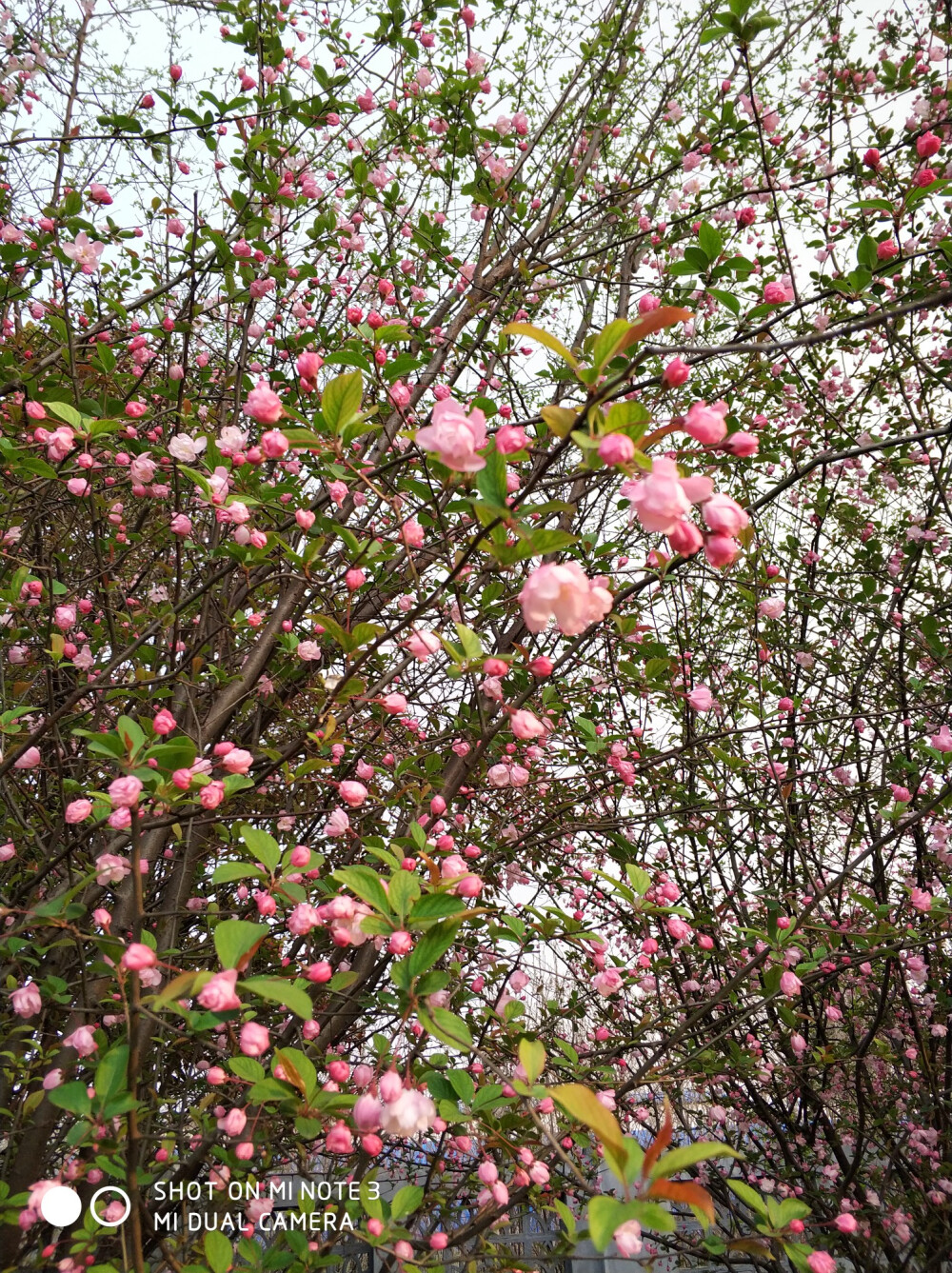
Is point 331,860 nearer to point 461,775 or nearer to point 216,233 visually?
point 461,775

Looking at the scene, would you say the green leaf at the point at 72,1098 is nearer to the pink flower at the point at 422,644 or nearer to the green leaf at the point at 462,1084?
the green leaf at the point at 462,1084

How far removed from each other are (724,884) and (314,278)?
2.95 metres

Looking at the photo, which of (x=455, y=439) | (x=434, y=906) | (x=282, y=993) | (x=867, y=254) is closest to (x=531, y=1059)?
(x=434, y=906)

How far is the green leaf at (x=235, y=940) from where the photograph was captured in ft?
3.11

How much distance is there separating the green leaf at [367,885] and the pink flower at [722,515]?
675mm

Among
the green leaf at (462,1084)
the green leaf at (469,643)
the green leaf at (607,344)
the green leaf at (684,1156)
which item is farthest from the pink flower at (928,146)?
the green leaf at (462,1084)

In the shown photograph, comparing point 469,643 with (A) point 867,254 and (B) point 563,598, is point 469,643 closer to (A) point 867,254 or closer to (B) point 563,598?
(B) point 563,598

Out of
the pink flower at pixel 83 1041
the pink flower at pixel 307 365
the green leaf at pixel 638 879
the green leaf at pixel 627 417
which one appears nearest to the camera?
the green leaf at pixel 627 417

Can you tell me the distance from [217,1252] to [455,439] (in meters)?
1.32

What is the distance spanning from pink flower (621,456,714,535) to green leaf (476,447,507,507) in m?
0.17

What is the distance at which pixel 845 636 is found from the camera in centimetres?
353

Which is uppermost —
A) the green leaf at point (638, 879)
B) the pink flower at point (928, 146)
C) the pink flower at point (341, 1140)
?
the pink flower at point (928, 146)

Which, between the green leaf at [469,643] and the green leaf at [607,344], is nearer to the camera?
the green leaf at [607,344]

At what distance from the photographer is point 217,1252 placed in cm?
118
